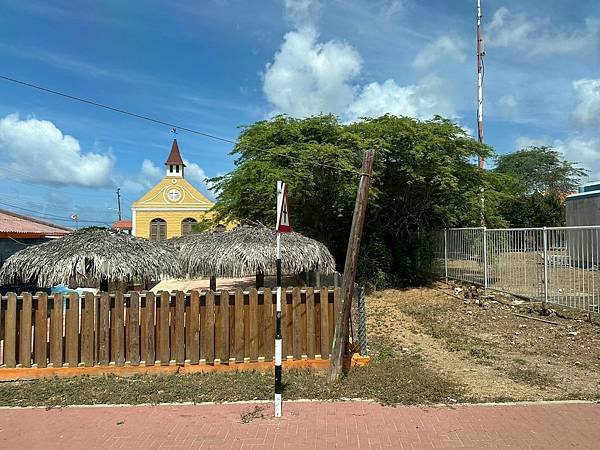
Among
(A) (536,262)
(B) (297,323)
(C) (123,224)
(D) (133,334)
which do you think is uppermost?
(C) (123,224)

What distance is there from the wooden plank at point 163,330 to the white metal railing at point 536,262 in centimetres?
825

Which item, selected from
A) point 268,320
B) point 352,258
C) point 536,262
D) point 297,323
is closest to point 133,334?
point 268,320

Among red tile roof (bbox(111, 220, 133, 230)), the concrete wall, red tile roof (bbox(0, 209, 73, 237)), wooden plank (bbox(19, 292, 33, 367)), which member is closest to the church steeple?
red tile roof (bbox(111, 220, 133, 230))

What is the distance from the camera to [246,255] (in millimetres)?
10633

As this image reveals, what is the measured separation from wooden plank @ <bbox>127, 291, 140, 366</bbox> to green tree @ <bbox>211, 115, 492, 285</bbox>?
8093 mm

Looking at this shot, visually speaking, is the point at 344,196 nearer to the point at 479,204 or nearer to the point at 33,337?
the point at 479,204

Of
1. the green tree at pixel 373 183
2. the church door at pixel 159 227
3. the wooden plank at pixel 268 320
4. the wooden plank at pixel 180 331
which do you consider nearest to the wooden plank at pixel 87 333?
the wooden plank at pixel 180 331

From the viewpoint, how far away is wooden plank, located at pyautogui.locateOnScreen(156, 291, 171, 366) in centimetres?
680

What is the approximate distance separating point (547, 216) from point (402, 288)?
2288 centimetres

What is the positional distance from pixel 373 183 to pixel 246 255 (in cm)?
662

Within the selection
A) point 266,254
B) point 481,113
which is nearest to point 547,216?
Result: point 481,113

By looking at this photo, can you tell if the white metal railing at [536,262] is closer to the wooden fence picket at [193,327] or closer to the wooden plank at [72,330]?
the wooden fence picket at [193,327]

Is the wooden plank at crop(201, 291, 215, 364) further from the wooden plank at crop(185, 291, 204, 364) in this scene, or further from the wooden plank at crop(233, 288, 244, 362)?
the wooden plank at crop(233, 288, 244, 362)

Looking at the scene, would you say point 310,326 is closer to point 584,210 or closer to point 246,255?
point 246,255
